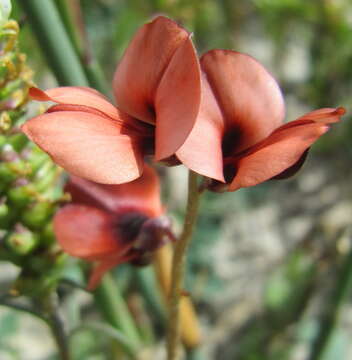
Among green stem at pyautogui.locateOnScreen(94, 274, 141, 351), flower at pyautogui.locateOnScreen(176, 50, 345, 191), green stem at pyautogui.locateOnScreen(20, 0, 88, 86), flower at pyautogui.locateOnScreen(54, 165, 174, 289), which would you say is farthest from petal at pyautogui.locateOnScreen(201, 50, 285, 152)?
green stem at pyautogui.locateOnScreen(94, 274, 141, 351)

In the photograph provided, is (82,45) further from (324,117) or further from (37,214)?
(324,117)

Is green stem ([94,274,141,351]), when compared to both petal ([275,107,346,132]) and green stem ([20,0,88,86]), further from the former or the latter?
petal ([275,107,346,132])

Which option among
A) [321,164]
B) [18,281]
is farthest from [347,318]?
[18,281]

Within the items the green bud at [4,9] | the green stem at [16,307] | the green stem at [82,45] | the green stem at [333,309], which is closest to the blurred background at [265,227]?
the green stem at [333,309]

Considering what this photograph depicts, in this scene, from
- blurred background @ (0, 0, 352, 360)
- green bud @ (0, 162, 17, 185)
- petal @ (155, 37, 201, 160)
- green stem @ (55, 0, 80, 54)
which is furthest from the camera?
blurred background @ (0, 0, 352, 360)

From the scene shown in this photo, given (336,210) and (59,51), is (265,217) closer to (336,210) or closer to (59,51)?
(336,210)
